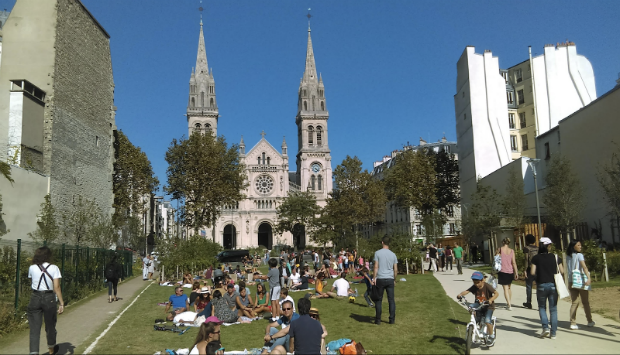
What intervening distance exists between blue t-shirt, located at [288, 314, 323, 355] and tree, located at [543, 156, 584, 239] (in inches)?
857

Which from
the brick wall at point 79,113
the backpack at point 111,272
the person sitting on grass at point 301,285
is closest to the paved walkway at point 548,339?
the person sitting on grass at point 301,285

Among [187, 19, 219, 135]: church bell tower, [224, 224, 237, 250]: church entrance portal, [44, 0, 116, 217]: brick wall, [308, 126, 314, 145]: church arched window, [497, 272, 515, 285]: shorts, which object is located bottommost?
[497, 272, 515, 285]: shorts

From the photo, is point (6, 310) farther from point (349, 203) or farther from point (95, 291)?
point (349, 203)

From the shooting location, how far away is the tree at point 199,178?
3647cm

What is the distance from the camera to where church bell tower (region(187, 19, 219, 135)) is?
76.9 meters

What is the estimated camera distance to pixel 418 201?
43656mm

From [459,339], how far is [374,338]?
4.80 feet

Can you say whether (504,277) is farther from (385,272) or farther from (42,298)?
(42,298)

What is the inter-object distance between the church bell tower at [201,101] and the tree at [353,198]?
35351 millimetres

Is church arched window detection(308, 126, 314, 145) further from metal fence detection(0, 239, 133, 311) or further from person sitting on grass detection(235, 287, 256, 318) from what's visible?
person sitting on grass detection(235, 287, 256, 318)

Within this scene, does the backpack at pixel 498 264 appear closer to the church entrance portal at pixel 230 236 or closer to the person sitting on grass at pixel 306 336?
the person sitting on grass at pixel 306 336

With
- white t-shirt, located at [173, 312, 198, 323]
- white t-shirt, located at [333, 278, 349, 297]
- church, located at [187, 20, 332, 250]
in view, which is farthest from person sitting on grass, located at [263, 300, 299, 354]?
church, located at [187, 20, 332, 250]

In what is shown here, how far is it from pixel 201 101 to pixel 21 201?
5872cm

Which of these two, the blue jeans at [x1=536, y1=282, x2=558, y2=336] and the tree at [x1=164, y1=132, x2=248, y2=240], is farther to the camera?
the tree at [x1=164, y1=132, x2=248, y2=240]
